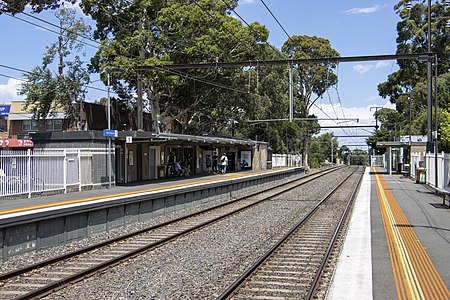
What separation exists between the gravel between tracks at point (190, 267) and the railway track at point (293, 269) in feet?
0.97

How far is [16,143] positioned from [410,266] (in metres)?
19.5

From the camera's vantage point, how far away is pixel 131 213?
49.2 feet

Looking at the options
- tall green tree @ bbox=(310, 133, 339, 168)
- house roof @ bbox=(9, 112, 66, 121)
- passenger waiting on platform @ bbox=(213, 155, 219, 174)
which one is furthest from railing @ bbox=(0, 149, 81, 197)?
tall green tree @ bbox=(310, 133, 339, 168)

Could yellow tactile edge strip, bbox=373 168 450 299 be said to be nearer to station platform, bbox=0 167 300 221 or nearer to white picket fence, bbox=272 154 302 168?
station platform, bbox=0 167 300 221

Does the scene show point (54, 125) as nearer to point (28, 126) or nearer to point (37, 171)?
point (28, 126)

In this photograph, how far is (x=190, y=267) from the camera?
8.82 metres

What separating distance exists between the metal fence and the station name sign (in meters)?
4.14

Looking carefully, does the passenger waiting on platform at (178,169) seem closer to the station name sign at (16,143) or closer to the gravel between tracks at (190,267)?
the station name sign at (16,143)

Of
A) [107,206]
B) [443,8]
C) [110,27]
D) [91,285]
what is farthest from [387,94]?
[91,285]

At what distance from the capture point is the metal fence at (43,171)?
1620 centimetres

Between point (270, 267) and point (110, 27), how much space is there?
106 ft

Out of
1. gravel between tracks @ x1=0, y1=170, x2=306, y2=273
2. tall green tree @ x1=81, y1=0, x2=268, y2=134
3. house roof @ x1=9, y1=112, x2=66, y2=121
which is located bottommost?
gravel between tracks @ x1=0, y1=170, x2=306, y2=273

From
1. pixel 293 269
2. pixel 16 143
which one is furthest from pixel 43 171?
pixel 293 269

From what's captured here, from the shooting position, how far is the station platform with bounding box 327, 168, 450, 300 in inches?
273
